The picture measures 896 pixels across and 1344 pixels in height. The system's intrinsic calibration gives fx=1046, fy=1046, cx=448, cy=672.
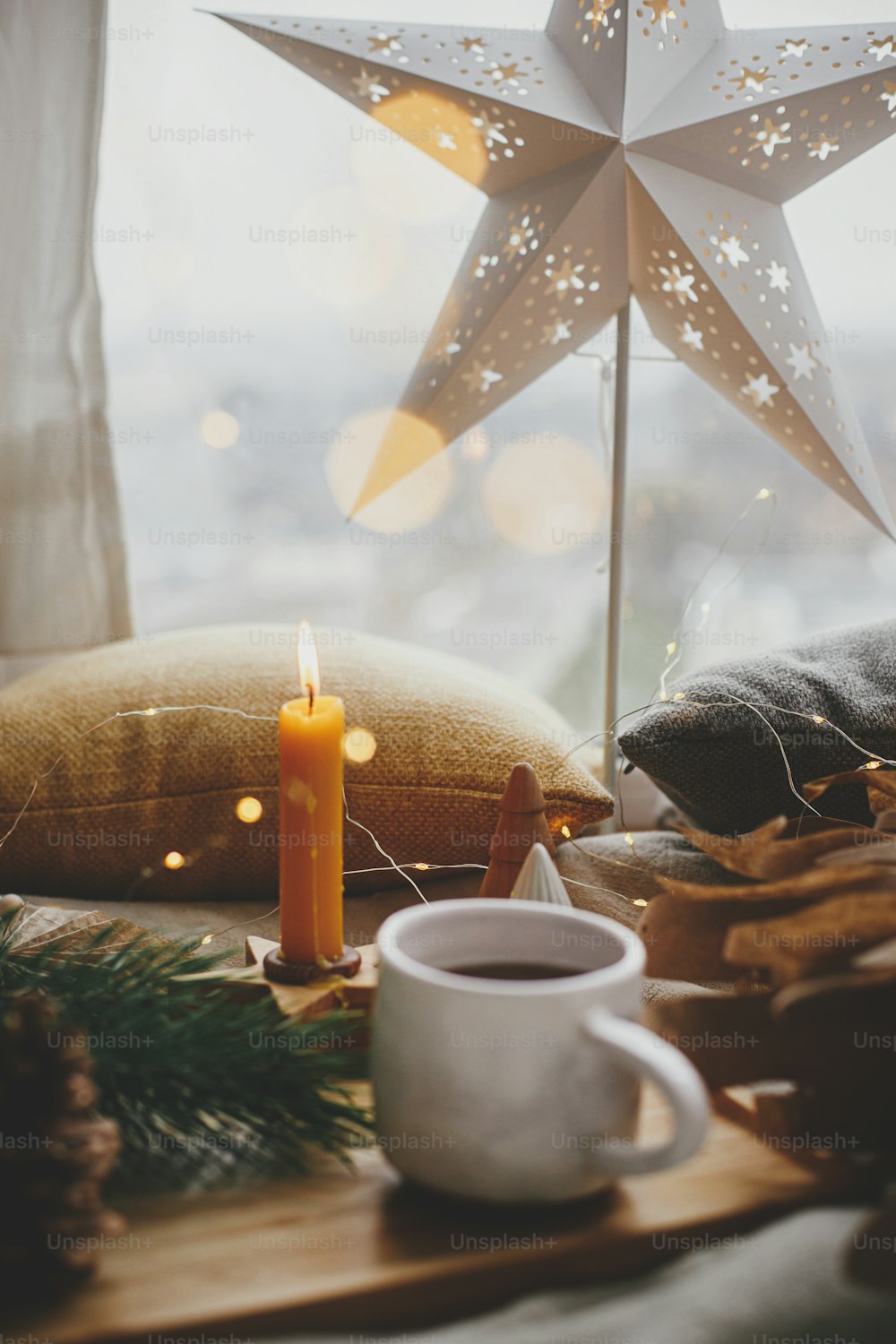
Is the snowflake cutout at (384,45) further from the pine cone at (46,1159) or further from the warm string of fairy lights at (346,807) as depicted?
the pine cone at (46,1159)

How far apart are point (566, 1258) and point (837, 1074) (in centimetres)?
13

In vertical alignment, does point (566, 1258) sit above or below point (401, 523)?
below

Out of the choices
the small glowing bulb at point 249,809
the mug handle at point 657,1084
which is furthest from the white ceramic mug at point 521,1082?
the small glowing bulb at point 249,809

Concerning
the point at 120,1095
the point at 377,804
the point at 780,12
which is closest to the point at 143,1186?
the point at 120,1095

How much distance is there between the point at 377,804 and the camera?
88 cm

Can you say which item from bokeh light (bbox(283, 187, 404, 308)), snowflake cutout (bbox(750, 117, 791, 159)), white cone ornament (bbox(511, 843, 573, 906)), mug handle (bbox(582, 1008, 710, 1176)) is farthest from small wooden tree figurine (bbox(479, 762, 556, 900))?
bokeh light (bbox(283, 187, 404, 308))

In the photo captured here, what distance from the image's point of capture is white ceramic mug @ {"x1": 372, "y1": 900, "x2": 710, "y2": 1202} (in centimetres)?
38

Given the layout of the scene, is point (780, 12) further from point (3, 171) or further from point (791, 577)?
point (3, 171)

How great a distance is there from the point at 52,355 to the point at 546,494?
63 centimetres

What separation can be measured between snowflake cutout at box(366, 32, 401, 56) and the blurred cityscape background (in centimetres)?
35

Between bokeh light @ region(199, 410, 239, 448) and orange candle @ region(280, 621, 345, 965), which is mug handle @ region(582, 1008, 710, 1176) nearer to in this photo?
orange candle @ region(280, 621, 345, 965)

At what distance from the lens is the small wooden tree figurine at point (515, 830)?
69 centimetres

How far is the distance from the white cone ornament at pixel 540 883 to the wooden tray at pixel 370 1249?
6.8 inches

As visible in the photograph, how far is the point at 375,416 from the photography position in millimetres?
1371
